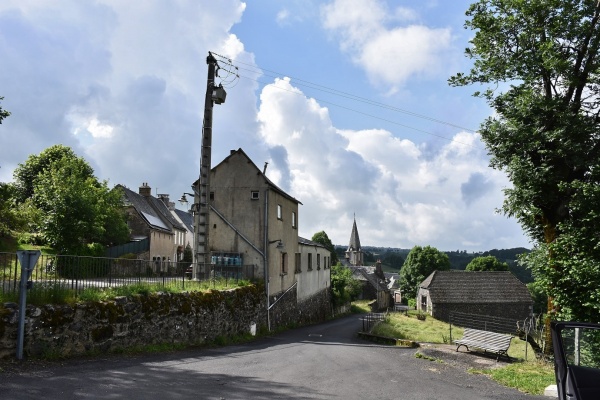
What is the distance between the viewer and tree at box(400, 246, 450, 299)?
77.7 meters

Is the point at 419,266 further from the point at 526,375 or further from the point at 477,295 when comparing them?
the point at 526,375

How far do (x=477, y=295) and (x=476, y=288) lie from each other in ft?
3.53

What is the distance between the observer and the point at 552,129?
16625mm

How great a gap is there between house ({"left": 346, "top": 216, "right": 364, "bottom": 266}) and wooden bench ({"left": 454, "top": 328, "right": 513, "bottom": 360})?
93247 mm

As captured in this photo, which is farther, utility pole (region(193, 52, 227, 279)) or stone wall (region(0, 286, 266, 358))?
utility pole (region(193, 52, 227, 279))

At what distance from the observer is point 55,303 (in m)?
11.6

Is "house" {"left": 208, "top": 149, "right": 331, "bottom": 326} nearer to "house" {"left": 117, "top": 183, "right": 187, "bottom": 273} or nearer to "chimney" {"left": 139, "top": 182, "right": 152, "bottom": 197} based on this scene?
"house" {"left": 117, "top": 183, "right": 187, "bottom": 273}

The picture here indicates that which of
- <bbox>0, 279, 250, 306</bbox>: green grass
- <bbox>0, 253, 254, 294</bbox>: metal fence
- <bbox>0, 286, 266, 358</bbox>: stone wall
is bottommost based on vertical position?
<bbox>0, 286, 266, 358</bbox>: stone wall

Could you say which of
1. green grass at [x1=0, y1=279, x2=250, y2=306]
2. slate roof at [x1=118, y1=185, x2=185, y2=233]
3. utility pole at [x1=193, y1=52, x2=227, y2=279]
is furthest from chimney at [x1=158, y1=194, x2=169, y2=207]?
green grass at [x1=0, y1=279, x2=250, y2=306]

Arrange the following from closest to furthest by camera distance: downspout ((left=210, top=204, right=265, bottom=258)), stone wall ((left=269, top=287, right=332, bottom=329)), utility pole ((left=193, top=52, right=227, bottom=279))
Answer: utility pole ((left=193, top=52, right=227, bottom=279))
downspout ((left=210, top=204, right=265, bottom=258))
stone wall ((left=269, top=287, right=332, bottom=329))

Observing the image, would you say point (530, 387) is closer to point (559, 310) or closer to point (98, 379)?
point (559, 310)

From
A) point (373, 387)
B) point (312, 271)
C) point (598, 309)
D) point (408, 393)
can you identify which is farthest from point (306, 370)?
point (312, 271)

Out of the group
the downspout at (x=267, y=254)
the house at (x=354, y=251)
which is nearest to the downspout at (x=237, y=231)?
the downspout at (x=267, y=254)

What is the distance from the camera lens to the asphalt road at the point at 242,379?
8.60m
